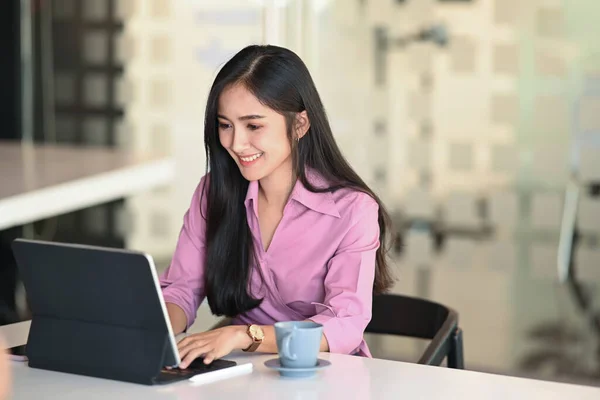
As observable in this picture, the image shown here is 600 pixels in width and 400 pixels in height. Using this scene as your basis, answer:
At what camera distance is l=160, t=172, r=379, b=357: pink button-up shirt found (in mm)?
1966

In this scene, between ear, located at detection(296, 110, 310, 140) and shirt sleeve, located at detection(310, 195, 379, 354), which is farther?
ear, located at detection(296, 110, 310, 140)

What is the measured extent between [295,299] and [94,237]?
3.86 meters

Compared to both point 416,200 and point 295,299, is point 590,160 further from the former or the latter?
point 295,299

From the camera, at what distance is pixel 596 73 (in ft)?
13.4

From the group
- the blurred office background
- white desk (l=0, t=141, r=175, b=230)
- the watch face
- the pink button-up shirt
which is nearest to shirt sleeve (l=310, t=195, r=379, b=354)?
the pink button-up shirt

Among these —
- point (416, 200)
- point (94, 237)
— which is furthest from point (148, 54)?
point (416, 200)

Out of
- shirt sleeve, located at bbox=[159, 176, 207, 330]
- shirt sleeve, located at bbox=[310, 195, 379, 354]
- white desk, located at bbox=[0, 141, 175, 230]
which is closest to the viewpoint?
shirt sleeve, located at bbox=[310, 195, 379, 354]

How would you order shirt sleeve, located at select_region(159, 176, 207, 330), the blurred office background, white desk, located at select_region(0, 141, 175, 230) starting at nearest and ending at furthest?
shirt sleeve, located at select_region(159, 176, 207, 330)
white desk, located at select_region(0, 141, 175, 230)
the blurred office background

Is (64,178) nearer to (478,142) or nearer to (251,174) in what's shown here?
(478,142)

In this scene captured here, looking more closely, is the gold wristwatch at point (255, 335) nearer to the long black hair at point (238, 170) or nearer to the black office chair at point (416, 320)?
the long black hair at point (238, 170)

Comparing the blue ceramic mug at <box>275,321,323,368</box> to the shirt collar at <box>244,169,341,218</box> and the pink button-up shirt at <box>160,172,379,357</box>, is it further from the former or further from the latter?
the shirt collar at <box>244,169,341,218</box>

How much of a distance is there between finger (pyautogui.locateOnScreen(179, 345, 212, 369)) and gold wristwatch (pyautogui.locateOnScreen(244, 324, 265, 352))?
0.31 ft

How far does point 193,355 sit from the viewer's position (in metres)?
1.62

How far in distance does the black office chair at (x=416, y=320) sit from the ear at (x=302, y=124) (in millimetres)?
419
